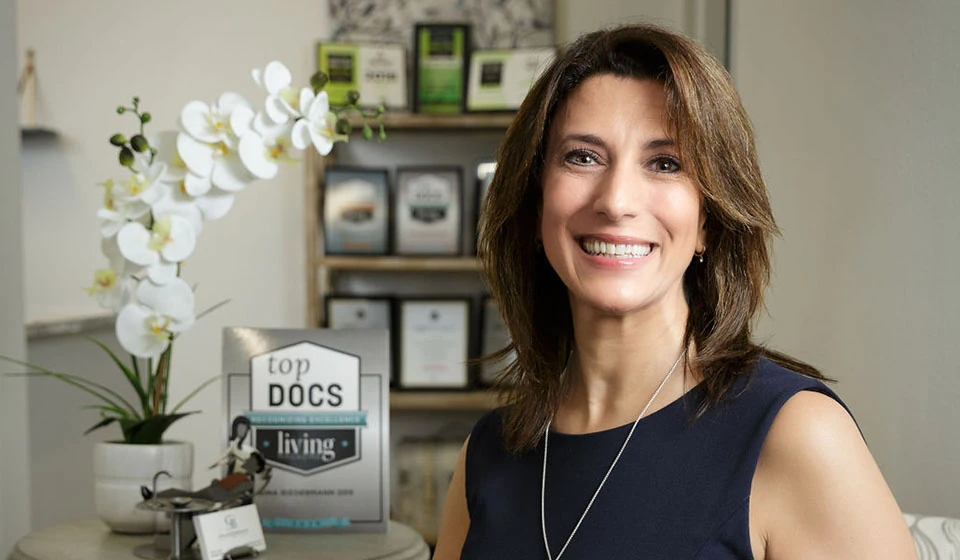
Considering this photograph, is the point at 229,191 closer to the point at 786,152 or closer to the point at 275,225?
the point at 786,152

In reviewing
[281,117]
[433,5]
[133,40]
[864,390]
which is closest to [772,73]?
[864,390]

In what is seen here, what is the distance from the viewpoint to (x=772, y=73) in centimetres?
245

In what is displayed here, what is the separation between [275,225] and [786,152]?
2323 mm

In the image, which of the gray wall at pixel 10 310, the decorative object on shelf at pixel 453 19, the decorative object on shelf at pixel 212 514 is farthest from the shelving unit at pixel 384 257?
the decorative object on shelf at pixel 212 514

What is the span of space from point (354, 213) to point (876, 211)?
2.31m

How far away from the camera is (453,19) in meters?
4.08

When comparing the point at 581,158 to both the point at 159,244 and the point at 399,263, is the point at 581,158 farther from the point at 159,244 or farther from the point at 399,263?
the point at 399,263

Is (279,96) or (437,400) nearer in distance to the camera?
(279,96)

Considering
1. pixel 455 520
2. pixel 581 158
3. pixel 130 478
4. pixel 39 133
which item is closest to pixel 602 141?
pixel 581 158

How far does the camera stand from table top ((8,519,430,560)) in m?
1.59

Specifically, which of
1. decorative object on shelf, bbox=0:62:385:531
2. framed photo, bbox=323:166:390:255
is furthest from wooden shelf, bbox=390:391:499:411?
decorative object on shelf, bbox=0:62:385:531

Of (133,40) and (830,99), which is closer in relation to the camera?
(830,99)

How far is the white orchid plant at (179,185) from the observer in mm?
1651

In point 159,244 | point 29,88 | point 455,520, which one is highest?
point 29,88
